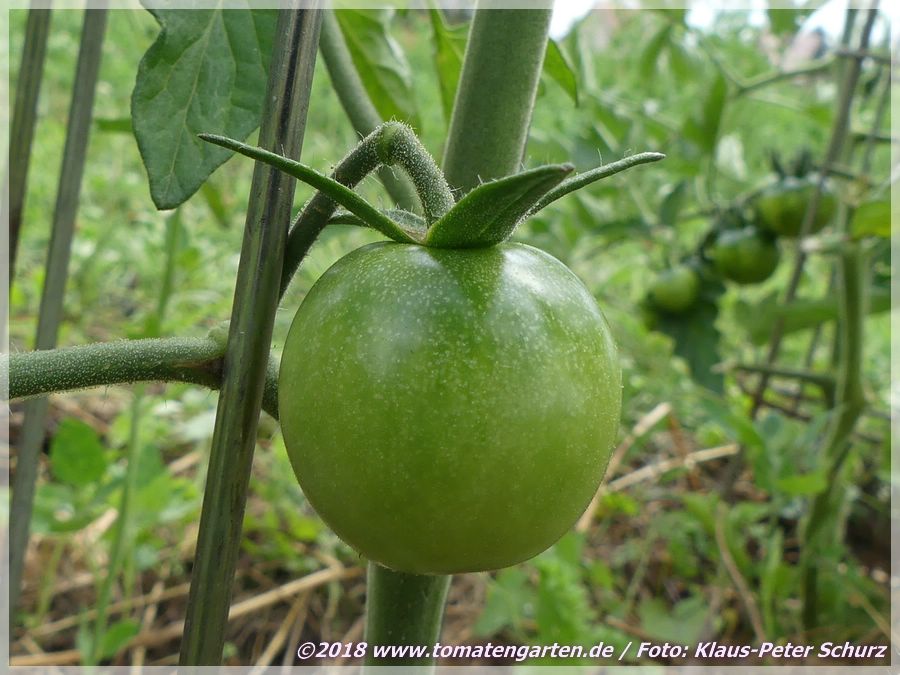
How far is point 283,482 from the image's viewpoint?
1.25m

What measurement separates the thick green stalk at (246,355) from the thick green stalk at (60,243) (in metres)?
0.33

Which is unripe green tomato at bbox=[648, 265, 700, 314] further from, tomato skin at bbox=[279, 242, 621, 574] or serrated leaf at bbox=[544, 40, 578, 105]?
tomato skin at bbox=[279, 242, 621, 574]

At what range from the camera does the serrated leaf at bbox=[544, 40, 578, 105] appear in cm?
55

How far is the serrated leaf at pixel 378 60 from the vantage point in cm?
60

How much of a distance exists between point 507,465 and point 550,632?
56 cm

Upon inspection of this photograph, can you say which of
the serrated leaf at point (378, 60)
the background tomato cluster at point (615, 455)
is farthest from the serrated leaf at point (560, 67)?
the serrated leaf at point (378, 60)

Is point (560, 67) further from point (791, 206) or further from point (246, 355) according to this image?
point (791, 206)

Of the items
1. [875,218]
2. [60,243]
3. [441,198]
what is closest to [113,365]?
[441,198]

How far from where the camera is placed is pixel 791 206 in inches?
47.6

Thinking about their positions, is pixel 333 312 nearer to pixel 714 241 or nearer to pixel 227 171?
pixel 714 241

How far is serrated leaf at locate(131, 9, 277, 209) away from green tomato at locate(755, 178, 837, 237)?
970mm

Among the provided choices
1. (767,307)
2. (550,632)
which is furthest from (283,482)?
(767,307)

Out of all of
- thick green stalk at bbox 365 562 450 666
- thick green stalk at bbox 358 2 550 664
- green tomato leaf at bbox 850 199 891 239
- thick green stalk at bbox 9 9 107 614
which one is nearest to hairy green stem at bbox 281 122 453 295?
thick green stalk at bbox 358 2 550 664

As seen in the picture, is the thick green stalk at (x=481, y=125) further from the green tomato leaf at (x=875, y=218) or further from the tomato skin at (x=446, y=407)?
the green tomato leaf at (x=875, y=218)
